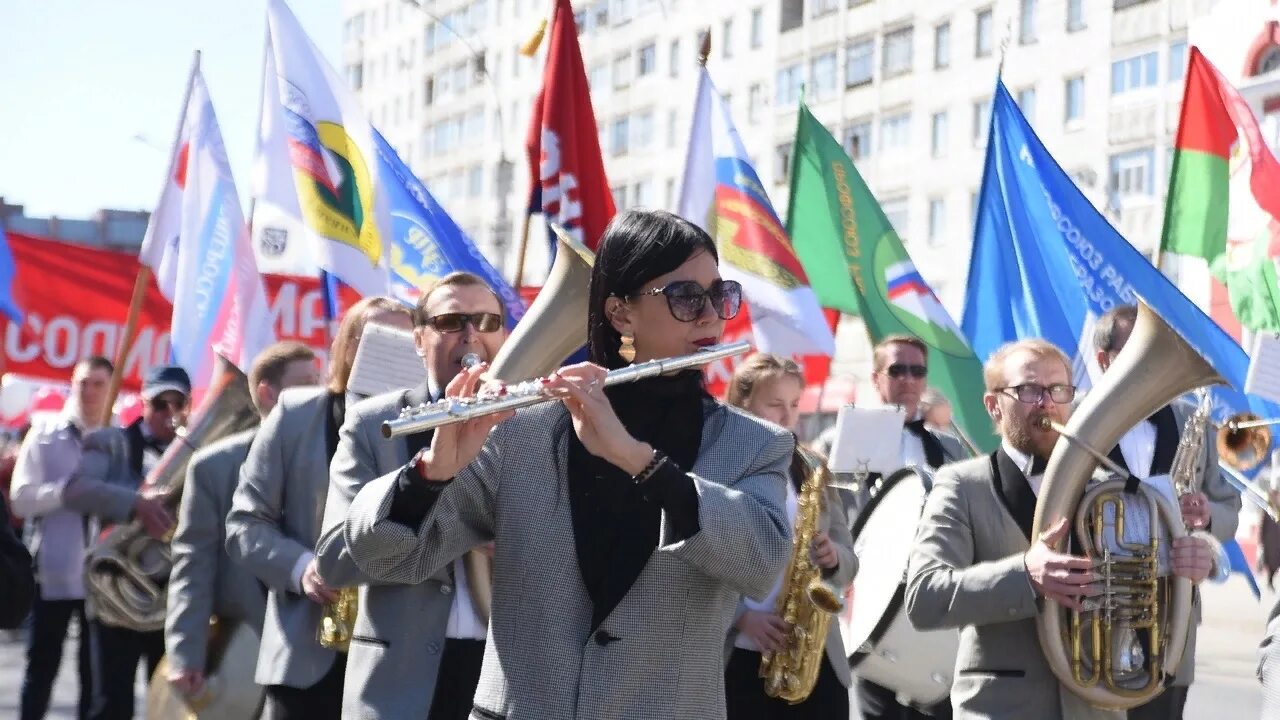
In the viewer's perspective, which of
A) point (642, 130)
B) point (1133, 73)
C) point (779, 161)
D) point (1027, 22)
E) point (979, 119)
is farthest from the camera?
point (642, 130)

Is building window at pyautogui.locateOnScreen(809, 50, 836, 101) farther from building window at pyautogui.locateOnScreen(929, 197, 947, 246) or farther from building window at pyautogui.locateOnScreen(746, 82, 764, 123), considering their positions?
building window at pyautogui.locateOnScreen(929, 197, 947, 246)

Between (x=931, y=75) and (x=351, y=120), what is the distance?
40.1 meters

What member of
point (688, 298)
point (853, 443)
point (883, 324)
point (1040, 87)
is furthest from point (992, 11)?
point (688, 298)

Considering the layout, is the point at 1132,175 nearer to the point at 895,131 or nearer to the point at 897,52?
the point at 895,131

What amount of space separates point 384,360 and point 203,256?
7.27m

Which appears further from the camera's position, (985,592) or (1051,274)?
(1051,274)

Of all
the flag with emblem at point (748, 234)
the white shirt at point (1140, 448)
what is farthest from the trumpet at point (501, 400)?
the flag with emblem at point (748, 234)

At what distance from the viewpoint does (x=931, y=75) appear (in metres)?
51.5

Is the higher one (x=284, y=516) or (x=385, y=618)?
(x=284, y=516)

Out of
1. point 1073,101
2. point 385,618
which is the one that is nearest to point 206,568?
point 385,618

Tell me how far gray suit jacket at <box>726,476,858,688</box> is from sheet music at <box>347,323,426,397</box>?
1280 millimetres

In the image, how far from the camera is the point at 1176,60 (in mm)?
42625

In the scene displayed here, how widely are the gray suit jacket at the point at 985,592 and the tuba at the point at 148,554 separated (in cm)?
350

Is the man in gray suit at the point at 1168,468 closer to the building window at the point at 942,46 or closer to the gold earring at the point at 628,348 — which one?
the gold earring at the point at 628,348
